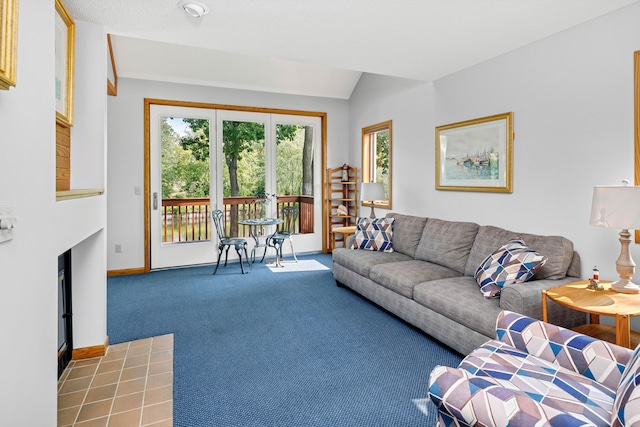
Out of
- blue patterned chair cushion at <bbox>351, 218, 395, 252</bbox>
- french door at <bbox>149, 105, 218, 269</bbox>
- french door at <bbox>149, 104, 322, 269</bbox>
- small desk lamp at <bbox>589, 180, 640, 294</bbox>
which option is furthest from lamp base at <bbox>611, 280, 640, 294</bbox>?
french door at <bbox>149, 105, 218, 269</bbox>

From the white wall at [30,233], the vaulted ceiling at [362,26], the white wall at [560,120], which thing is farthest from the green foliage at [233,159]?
the white wall at [30,233]

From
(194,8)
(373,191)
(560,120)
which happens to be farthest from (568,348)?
(373,191)

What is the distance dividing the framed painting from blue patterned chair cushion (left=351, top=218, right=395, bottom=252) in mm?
767

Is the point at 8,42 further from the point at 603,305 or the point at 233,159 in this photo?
the point at 233,159

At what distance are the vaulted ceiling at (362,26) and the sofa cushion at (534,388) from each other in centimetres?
214

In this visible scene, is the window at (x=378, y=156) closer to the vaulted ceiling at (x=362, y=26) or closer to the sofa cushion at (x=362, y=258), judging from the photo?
the sofa cushion at (x=362, y=258)

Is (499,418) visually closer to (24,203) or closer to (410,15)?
(24,203)

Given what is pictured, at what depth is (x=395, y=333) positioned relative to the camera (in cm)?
302

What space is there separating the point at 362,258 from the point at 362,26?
227 cm

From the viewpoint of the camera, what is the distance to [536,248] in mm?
2859

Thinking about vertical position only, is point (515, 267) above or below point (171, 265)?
above

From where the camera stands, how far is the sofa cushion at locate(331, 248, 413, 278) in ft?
12.4

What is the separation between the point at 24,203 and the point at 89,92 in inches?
65.8

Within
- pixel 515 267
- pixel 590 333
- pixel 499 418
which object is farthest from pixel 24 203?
pixel 590 333
